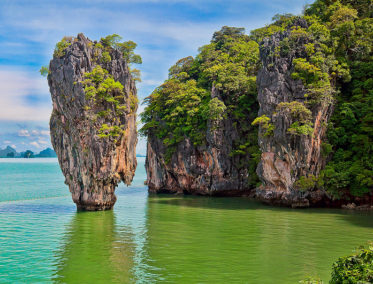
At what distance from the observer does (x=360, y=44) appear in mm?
31000

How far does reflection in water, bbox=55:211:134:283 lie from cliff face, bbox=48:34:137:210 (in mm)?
4627

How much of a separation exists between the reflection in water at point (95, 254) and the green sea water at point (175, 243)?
4cm

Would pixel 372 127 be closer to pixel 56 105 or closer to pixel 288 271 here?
pixel 288 271

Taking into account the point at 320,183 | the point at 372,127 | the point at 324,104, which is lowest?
the point at 320,183

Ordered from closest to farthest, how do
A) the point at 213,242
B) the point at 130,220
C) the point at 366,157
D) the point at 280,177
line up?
the point at 213,242
the point at 130,220
the point at 366,157
the point at 280,177

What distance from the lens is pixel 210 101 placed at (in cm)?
3703

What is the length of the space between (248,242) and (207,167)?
2128cm

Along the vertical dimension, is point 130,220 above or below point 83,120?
below

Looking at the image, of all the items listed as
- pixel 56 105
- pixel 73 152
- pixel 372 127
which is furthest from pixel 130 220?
pixel 372 127

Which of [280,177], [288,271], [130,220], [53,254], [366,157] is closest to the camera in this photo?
[288,271]

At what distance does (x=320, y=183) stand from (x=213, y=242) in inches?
553

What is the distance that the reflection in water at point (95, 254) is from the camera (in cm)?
1320

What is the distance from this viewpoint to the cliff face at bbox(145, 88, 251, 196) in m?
38.4

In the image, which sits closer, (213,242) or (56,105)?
(213,242)
